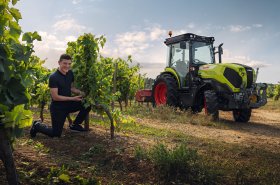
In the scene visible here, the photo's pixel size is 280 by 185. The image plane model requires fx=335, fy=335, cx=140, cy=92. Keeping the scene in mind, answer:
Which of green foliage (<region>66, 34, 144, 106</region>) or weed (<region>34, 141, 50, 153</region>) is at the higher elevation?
green foliage (<region>66, 34, 144, 106</region>)

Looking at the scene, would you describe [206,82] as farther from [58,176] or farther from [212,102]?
[58,176]

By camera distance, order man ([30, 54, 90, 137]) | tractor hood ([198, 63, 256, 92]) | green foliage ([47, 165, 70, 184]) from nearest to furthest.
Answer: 1. green foliage ([47, 165, 70, 184])
2. man ([30, 54, 90, 137])
3. tractor hood ([198, 63, 256, 92])

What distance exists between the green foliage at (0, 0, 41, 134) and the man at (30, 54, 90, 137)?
225 cm

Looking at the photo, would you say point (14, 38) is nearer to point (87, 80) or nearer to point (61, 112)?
point (61, 112)

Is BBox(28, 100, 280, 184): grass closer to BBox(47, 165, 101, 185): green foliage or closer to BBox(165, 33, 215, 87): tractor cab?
BBox(47, 165, 101, 185): green foliage

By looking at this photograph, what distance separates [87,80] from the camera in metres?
6.59

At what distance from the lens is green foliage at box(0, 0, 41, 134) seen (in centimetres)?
309

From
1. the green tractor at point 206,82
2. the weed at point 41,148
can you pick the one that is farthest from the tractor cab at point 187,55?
the weed at point 41,148

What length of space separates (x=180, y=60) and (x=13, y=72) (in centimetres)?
864

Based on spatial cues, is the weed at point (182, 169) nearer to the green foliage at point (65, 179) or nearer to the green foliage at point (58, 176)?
the green foliage at point (65, 179)

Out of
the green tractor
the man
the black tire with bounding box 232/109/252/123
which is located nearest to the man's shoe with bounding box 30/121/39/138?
the man

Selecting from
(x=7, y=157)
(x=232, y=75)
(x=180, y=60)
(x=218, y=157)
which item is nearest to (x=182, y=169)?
(x=218, y=157)

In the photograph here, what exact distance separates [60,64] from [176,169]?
2.87 m

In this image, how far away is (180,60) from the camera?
37.7 feet
